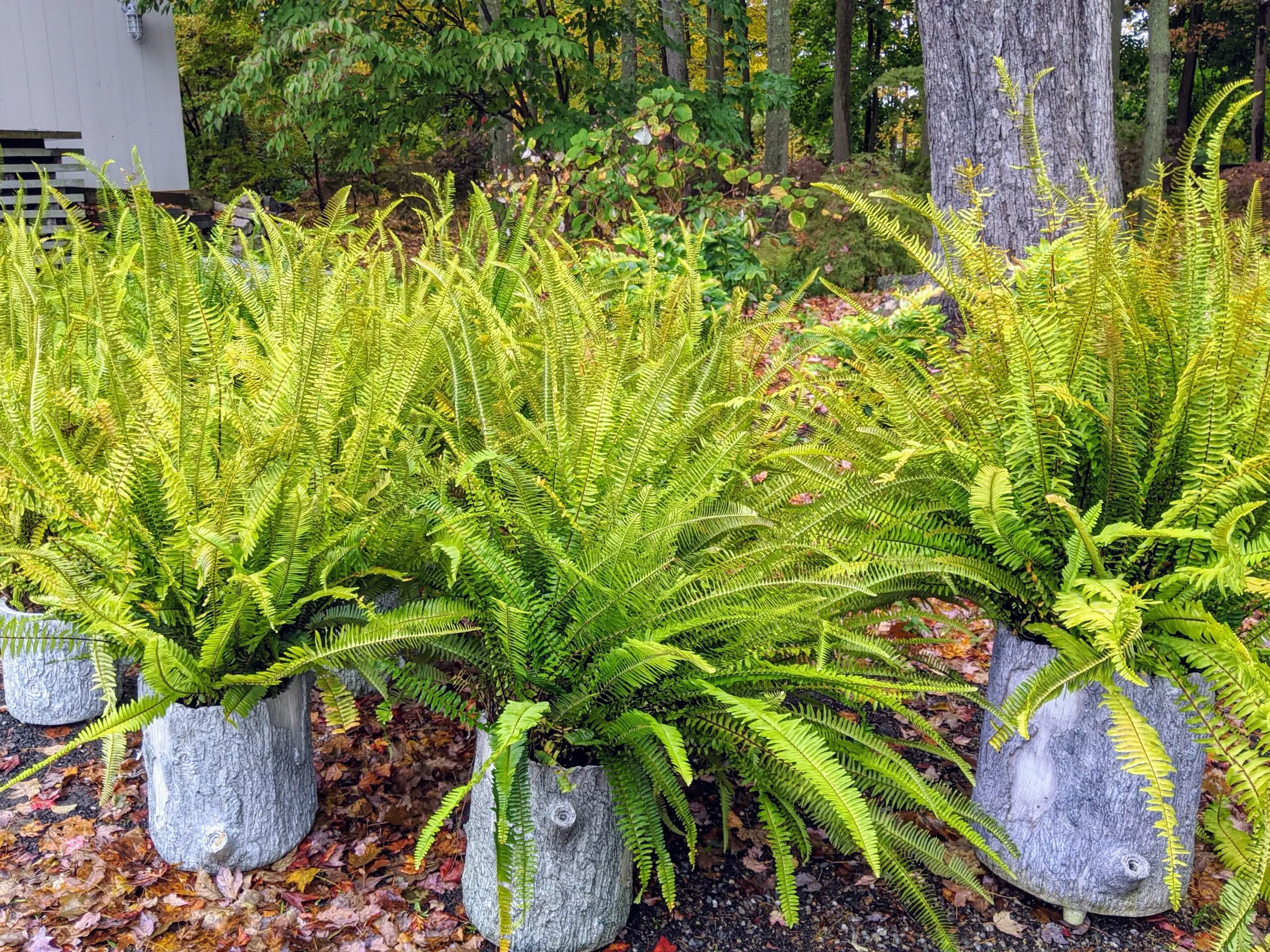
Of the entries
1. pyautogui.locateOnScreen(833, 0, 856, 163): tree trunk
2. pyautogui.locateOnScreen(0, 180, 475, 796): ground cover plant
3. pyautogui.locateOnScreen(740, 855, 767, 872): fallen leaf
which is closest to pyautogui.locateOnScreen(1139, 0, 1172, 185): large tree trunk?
pyautogui.locateOnScreen(833, 0, 856, 163): tree trunk

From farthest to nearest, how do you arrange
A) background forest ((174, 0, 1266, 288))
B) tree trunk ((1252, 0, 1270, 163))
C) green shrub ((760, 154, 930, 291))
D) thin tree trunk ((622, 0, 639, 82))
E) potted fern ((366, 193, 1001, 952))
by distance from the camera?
tree trunk ((1252, 0, 1270, 163))
thin tree trunk ((622, 0, 639, 82))
green shrub ((760, 154, 930, 291))
background forest ((174, 0, 1266, 288))
potted fern ((366, 193, 1001, 952))

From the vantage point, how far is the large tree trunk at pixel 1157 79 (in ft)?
37.5

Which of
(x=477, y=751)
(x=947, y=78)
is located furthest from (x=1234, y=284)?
(x=947, y=78)

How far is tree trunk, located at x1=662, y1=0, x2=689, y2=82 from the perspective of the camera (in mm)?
8234

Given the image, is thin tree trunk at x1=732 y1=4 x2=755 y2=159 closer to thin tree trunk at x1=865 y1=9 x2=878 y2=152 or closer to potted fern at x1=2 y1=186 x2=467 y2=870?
potted fern at x1=2 y1=186 x2=467 y2=870

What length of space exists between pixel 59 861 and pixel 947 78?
3.77 metres

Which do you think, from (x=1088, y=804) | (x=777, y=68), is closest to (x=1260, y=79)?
(x=777, y=68)

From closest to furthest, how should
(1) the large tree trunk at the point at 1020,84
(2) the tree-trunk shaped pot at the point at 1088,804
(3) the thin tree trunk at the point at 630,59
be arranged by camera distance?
1. (2) the tree-trunk shaped pot at the point at 1088,804
2. (1) the large tree trunk at the point at 1020,84
3. (3) the thin tree trunk at the point at 630,59

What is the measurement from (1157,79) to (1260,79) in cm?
691

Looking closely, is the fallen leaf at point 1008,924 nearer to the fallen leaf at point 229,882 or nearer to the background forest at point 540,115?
the fallen leaf at point 229,882

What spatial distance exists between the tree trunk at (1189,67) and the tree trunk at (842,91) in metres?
6.04

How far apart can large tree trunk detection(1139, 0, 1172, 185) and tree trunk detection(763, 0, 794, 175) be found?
4.26 m

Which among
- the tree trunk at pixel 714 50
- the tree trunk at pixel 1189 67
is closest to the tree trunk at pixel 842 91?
the tree trunk at pixel 714 50

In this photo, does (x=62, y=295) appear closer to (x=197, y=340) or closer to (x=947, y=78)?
(x=197, y=340)
